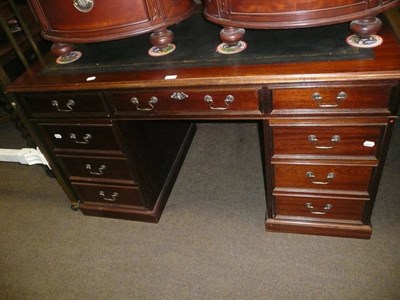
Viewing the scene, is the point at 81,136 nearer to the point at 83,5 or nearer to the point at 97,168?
the point at 97,168

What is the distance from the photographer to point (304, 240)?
5.22 feet

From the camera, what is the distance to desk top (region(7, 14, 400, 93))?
3.41 ft

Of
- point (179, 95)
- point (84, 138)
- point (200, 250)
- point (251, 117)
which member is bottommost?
point (200, 250)

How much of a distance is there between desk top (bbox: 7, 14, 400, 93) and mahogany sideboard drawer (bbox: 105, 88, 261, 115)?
50mm

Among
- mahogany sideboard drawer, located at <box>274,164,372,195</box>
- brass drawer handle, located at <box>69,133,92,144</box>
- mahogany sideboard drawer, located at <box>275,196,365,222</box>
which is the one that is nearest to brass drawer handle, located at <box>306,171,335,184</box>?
mahogany sideboard drawer, located at <box>274,164,372,195</box>

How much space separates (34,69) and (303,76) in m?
1.25

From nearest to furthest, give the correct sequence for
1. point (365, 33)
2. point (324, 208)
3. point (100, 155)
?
point (365, 33), point (324, 208), point (100, 155)

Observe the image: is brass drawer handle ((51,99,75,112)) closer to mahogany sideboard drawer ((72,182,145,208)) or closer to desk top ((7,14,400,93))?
desk top ((7,14,400,93))

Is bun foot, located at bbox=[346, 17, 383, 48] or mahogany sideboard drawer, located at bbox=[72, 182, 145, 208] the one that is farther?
A: mahogany sideboard drawer, located at bbox=[72, 182, 145, 208]

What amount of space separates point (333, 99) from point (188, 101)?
0.54 m

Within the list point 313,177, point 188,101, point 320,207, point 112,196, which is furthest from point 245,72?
point 112,196

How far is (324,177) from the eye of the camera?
1.37 metres

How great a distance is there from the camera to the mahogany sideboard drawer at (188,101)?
3.89 feet

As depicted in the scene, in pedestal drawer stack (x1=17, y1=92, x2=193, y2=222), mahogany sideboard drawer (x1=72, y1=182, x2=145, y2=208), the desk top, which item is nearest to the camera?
the desk top
